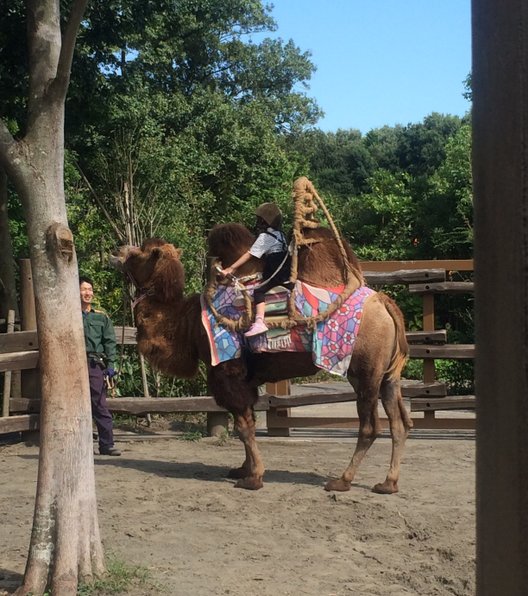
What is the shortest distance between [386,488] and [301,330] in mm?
1555

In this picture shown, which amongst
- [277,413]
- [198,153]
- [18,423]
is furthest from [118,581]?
[198,153]

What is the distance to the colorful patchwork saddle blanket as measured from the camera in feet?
25.4

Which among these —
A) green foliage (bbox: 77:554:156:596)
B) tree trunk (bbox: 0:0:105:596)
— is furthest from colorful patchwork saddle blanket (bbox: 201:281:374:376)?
tree trunk (bbox: 0:0:105:596)

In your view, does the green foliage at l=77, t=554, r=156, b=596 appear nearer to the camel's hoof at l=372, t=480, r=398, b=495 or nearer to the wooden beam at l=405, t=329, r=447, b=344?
the camel's hoof at l=372, t=480, r=398, b=495

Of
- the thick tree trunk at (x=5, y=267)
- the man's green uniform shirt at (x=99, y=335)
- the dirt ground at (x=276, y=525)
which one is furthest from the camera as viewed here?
the thick tree trunk at (x=5, y=267)

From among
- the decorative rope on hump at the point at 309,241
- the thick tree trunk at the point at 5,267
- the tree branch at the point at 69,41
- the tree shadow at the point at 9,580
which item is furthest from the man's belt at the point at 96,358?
the tree branch at the point at 69,41

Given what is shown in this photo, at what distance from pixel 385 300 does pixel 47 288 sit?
3.97 meters

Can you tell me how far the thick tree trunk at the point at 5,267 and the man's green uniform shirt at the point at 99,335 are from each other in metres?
2.90

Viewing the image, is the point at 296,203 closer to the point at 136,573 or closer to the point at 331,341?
the point at 331,341

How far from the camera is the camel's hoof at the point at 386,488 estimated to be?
7.79 metres

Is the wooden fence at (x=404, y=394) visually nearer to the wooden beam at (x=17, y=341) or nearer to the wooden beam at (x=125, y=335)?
the wooden beam at (x=125, y=335)

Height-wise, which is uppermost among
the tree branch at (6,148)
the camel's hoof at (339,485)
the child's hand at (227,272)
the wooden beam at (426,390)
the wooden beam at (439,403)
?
the tree branch at (6,148)

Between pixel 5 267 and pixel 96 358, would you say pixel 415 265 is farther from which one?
pixel 5 267

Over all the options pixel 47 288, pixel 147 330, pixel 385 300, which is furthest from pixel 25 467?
pixel 47 288
